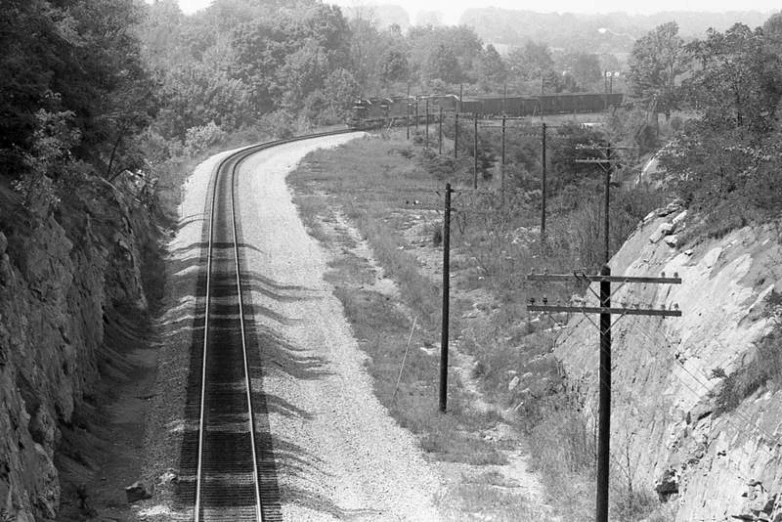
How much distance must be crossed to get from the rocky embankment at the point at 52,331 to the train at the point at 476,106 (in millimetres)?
96701

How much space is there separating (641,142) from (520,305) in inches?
2224

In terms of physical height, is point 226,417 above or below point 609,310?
below

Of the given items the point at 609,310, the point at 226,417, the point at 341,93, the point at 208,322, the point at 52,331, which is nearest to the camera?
the point at 609,310

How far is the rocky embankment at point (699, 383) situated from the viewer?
770 inches

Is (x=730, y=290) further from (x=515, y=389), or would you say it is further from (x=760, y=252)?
(x=515, y=389)

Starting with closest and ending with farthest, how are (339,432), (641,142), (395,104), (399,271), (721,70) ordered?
(339,432), (721,70), (399,271), (641,142), (395,104)

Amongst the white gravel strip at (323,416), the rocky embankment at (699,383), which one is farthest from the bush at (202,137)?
the rocky embankment at (699,383)

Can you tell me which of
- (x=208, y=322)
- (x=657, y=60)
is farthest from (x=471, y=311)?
(x=657, y=60)

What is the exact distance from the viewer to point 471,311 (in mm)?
45219

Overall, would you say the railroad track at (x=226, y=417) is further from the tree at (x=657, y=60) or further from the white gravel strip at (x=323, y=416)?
the tree at (x=657, y=60)

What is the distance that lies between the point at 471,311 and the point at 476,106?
350 ft

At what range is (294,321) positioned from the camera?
40469mm

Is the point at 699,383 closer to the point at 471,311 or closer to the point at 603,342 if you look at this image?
the point at 603,342

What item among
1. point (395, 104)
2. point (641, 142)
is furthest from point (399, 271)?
point (395, 104)
